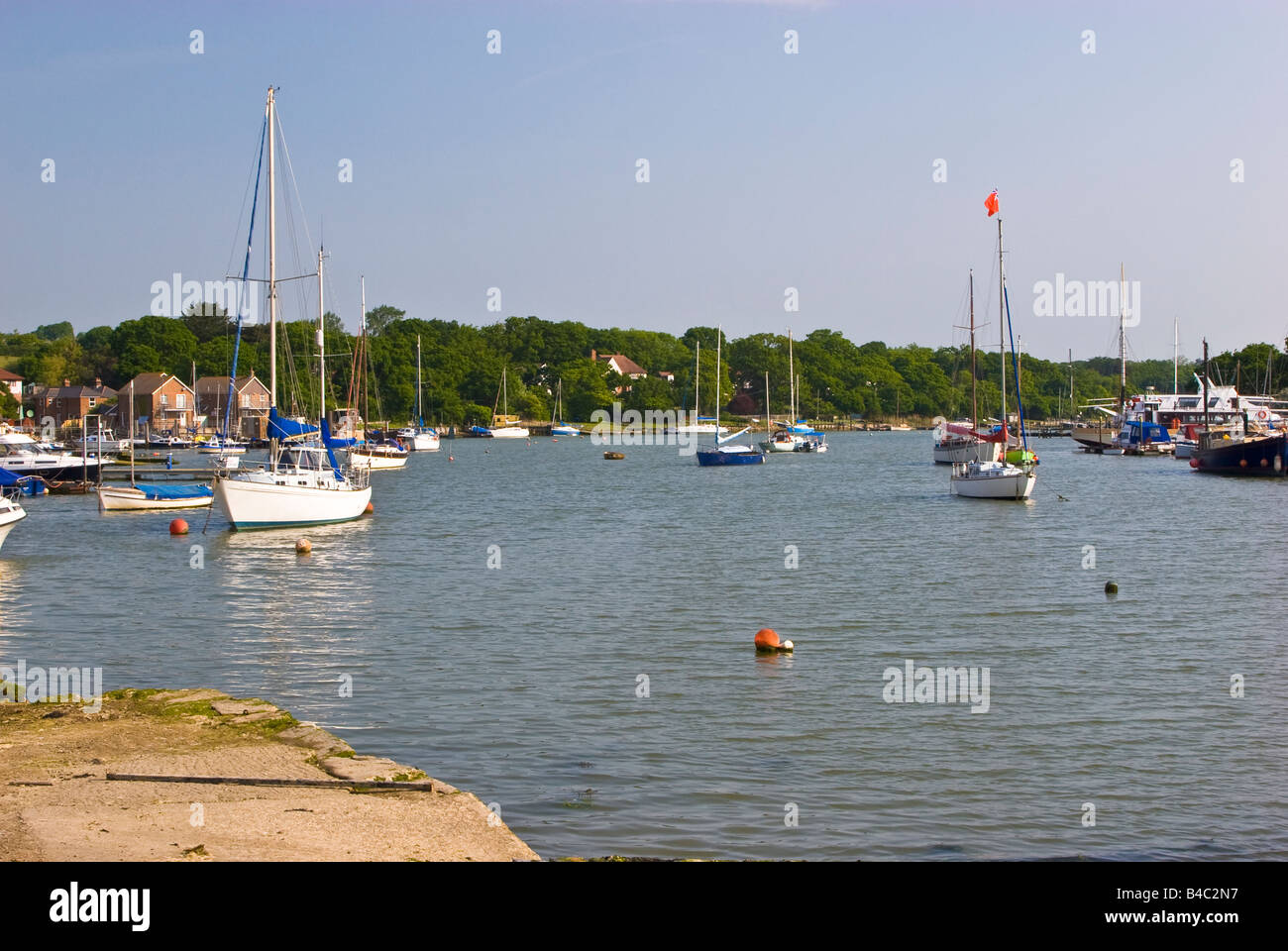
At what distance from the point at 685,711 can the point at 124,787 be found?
26.8 feet

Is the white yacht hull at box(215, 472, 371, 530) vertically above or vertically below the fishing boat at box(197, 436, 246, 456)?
below

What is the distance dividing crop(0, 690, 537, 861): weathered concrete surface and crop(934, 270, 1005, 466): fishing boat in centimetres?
5733

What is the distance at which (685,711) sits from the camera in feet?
57.9

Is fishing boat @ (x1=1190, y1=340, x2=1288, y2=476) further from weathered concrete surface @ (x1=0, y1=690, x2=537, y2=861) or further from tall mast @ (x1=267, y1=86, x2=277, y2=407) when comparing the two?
weathered concrete surface @ (x1=0, y1=690, x2=537, y2=861)

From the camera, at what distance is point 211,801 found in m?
11.2

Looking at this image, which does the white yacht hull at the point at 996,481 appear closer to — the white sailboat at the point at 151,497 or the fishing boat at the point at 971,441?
the fishing boat at the point at 971,441

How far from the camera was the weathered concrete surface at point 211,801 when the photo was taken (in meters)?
9.76

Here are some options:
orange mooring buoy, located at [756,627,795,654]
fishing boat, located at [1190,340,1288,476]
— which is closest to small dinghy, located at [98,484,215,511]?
orange mooring buoy, located at [756,627,795,654]

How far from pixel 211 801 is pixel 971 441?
82.4 metres

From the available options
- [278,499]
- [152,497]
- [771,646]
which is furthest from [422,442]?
[771,646]

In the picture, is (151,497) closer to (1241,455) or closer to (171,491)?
(171,491)

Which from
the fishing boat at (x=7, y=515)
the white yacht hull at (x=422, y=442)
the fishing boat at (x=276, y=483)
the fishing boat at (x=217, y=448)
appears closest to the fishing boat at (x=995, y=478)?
the fishing boat at (x=276, y=483)

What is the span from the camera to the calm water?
43.3ft

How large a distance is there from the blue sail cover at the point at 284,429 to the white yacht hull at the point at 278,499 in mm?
1356
